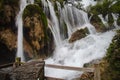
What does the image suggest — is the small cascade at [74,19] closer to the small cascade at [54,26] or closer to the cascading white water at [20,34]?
the small cascade at [54,26]

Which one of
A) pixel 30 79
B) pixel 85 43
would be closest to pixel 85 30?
pixel 85 43

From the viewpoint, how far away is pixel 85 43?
17.4 meters

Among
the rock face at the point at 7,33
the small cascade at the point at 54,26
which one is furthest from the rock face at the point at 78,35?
the rock face at the point at 7,33

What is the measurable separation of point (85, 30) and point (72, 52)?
170 inches

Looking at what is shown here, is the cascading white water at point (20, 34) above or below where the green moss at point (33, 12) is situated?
below

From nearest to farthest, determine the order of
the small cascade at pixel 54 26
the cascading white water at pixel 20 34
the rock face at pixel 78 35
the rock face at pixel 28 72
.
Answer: the rock face at pixel 28 72 → the cascading white water at pixel 20 34 → the small cascade at pixel 54 26 → the rock face at pixel 78 35

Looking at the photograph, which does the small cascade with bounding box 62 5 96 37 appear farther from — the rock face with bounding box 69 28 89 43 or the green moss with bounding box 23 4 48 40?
the green moss with bounding box 23 4 48 40

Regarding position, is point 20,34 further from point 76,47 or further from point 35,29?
point 76,47

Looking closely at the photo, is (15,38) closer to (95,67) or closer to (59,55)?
(59,55)

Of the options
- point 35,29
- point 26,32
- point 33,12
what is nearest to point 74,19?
point 33,12

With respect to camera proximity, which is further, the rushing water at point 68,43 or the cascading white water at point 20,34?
the cascading white water at point 20,34

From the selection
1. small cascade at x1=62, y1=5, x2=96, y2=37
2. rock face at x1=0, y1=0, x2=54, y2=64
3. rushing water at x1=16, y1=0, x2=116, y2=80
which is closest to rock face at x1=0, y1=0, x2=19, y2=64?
rock face at x1=0, y1=0, x2=54, y2=64

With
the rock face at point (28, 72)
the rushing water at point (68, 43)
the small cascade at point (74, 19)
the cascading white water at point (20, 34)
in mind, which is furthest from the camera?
the small cascade at point (74, 19)

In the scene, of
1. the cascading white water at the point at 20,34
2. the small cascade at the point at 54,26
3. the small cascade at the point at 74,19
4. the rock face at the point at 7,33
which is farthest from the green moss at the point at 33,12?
the small cascade at the point at 74,19
